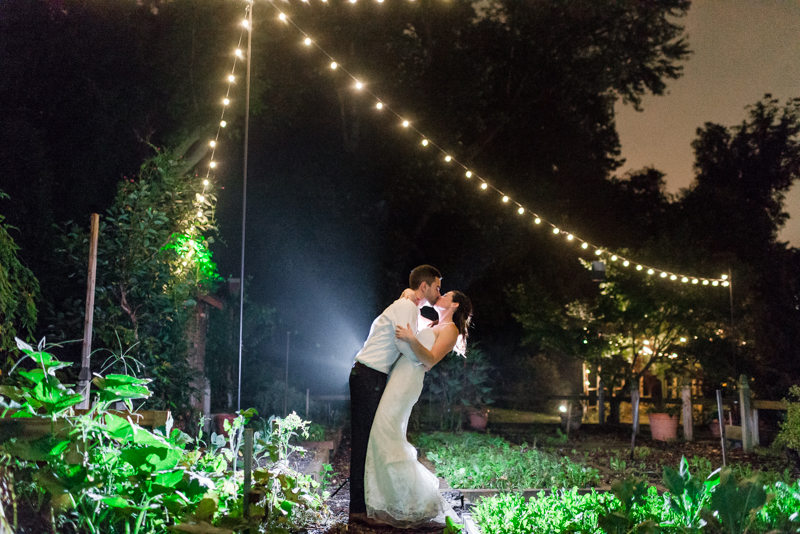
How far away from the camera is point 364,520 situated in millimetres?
3674

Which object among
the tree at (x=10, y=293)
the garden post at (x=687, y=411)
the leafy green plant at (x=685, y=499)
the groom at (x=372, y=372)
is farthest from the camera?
the garden post at (x=687, y=411)

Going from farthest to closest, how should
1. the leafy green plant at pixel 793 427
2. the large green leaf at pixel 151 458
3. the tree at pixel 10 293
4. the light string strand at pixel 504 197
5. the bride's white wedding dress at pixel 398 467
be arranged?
the leafy green plant at pixel 793 427
the light string strand at pixel 504 197
the tree at pixel 10 293
the bride's white wedding dress at pixel 398 467
the large green leaf at pixel 151 458

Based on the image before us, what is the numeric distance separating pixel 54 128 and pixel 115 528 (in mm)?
5345

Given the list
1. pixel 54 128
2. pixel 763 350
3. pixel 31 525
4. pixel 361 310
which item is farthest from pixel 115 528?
pixel 361 310

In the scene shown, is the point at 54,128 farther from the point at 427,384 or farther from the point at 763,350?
the point at 763,350

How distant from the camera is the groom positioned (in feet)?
12.5

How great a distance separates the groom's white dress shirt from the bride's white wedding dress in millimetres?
70

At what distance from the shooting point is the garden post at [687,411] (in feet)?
35.5

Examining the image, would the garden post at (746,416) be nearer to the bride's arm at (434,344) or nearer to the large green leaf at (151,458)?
the bride's arm at (434,344)

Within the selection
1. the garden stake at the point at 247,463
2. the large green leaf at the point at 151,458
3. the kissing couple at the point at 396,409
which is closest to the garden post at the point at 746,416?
the kissing couple at the point at 396,409

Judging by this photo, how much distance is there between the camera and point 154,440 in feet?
8.17

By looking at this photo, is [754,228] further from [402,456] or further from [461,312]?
[402,456]

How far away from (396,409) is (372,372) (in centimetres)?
29

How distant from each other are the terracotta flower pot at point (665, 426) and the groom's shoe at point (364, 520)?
29.1 ft
